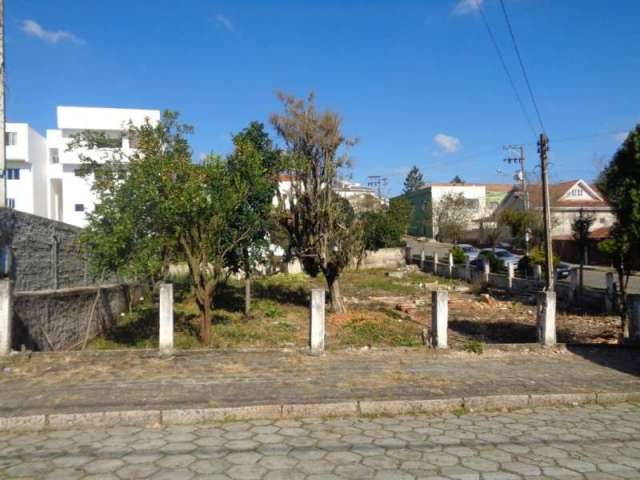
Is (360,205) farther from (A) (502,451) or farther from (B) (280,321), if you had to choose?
(A) (502,451)

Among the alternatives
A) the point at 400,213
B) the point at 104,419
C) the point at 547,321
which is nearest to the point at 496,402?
the point at 547,321

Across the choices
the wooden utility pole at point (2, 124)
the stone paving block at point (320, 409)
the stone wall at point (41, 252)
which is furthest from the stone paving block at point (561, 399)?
the wooden utility pole at point (2, 124)

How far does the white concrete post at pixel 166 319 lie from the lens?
8.28m

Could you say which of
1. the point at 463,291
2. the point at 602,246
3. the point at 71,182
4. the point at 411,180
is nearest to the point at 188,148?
the point at 602,246

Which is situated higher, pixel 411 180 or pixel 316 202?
pixel 411 180

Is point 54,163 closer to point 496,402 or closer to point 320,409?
point 320,409

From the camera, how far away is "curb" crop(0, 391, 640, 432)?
18.3ft

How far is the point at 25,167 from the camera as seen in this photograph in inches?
1871

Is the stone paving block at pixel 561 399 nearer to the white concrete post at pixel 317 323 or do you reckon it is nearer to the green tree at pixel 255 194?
the white concrete post at pixel 317 323

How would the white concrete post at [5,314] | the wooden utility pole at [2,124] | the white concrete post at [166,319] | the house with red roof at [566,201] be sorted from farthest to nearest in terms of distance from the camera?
the house with red roof at [566,201] < the wooden utility pole at [2,124] < the white concrete post at [166,319] < the white concrete post at [5,314]

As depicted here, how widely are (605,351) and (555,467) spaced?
18.0ft

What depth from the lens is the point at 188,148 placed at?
13555 millimetres

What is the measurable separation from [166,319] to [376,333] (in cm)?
573

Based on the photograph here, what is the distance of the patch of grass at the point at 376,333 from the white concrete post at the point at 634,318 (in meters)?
3.81
